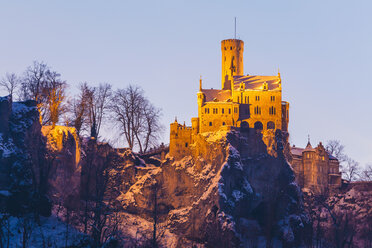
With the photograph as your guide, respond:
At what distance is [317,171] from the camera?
11250 cm

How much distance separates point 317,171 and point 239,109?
1804 cm

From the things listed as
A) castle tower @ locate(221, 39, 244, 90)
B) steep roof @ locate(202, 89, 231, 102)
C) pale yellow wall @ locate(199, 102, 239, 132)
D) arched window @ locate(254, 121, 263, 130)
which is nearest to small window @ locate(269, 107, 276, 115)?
arched window @ locate(254, 121, 263, 130)

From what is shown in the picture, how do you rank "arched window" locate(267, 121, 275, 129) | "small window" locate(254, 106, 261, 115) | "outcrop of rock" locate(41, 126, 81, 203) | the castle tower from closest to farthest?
"outcrop of rock" locate(41, 126, 81, 203)
"arched window" locate(267, 121, 275, 129)
"small window" locate(254, 106, 261, 115)
the castle tower

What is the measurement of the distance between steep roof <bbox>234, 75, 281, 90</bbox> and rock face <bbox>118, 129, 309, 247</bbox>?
327 inches

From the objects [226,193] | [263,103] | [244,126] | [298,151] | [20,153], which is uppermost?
[263,103]

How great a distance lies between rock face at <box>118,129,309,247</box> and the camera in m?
95.0

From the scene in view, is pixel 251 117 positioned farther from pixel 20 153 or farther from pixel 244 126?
pixel 20 153

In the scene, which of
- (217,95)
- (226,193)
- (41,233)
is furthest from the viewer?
(217,95)

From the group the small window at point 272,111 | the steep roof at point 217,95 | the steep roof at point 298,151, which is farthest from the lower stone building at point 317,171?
the steep roof at point 217,95

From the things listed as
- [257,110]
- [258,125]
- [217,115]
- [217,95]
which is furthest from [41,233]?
[217,95]

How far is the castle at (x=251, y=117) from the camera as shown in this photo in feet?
336

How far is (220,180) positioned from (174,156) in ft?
29.9

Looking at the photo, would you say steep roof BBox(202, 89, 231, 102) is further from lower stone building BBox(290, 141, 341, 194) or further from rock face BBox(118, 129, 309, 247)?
lower stone building BBox(290, 141, 341, 194)

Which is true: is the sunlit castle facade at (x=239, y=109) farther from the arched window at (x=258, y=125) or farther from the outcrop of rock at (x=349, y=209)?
the outcrop of rock at (x=349, y=209)
